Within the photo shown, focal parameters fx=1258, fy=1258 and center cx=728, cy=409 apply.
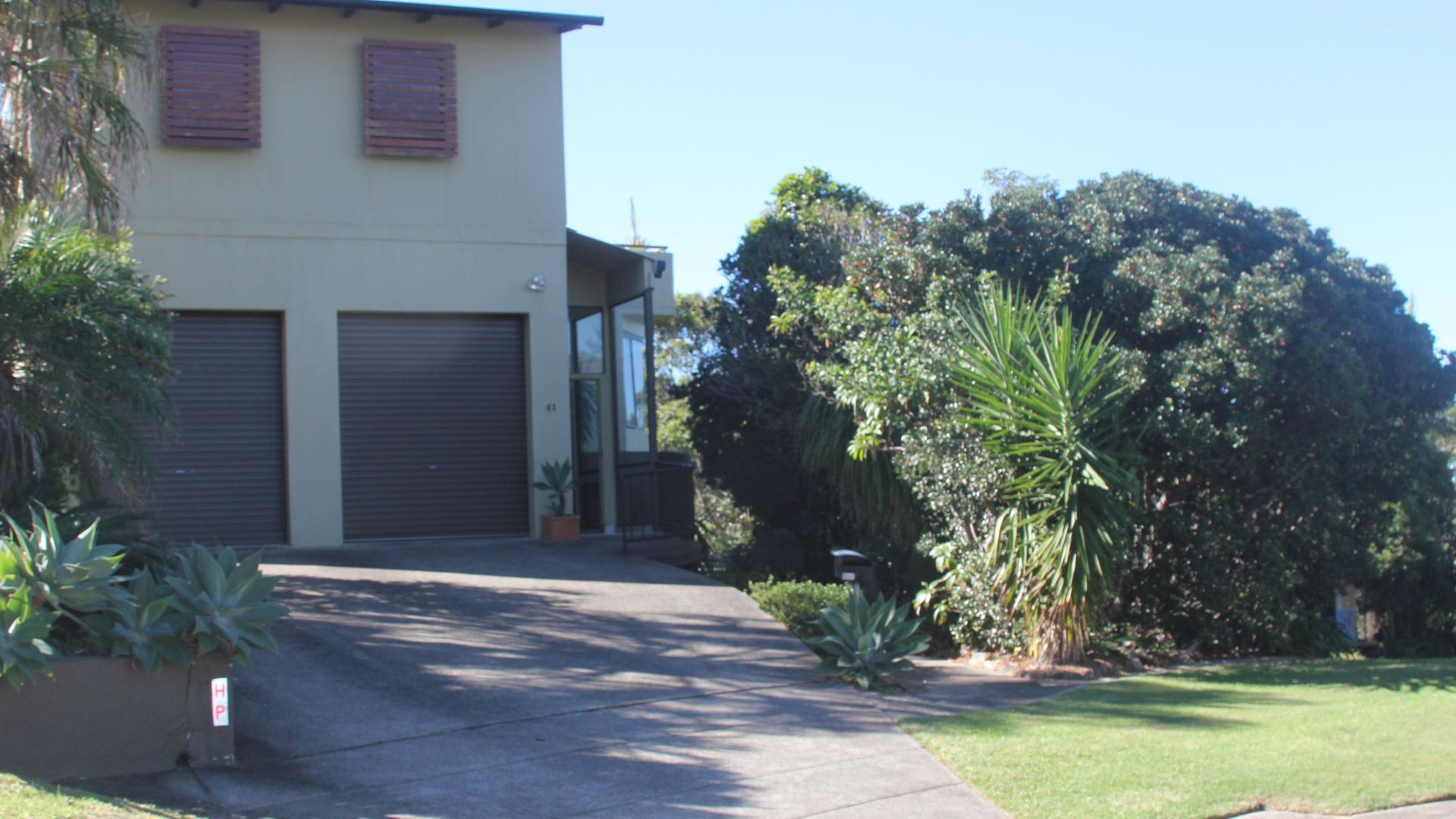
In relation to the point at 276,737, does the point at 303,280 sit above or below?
above

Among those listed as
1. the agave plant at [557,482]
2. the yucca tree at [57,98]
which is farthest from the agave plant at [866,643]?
the yucca tree at [57,98]

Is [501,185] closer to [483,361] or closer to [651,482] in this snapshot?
[483,361]

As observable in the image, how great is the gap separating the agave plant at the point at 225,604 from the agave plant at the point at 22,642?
79 centimetres

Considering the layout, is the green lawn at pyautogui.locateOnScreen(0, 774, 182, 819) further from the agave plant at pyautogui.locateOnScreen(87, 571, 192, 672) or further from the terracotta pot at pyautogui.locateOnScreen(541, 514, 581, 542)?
the terracotta pot at pyautogui.locateOnScreen(541, 514, 581, 542)

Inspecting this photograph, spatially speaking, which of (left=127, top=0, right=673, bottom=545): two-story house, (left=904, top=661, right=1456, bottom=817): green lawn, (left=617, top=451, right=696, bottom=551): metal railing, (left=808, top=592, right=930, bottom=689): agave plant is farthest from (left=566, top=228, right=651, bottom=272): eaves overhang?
(left=904, top=661, right=1456, bottom=817): green lawn

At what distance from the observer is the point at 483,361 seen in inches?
634

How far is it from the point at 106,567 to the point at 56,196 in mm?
5083

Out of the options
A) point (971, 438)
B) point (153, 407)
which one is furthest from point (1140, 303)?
point (153, 407)

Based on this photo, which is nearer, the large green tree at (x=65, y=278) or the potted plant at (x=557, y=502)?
the large green tree at (x=65, y=278)

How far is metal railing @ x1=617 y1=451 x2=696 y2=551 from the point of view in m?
15.6

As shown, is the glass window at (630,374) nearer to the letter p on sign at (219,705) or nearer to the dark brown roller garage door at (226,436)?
the dark brown roller garage door at (226,436)

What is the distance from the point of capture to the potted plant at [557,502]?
51.3 feet

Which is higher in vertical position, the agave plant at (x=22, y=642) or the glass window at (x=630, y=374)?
the glass window at (x=630, y=374)

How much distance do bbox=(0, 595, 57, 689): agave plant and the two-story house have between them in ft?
26.0
